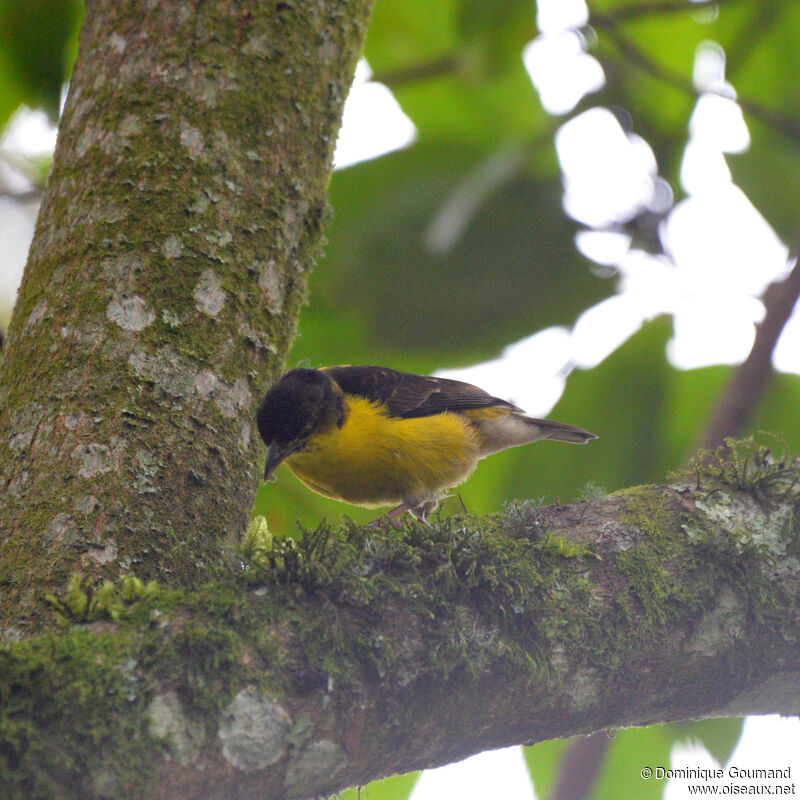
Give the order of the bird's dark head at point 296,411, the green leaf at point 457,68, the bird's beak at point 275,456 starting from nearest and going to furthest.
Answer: the bird's dark head at point 296,411 < the bird's beak at point 275,456 < the green leaf at point 457,68

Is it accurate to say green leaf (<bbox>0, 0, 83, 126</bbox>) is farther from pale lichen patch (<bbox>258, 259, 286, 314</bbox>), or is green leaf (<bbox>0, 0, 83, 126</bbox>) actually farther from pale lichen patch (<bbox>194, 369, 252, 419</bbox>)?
pale lichen patch (<bbox>194, 369, 252, 419</bbox>)

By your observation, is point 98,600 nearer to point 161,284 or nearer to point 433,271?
point 161,284

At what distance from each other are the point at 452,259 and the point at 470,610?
2687 millimetres

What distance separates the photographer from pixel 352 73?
2.92m

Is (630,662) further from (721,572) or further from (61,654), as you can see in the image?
(61,654)

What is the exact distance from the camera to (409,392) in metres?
4.06

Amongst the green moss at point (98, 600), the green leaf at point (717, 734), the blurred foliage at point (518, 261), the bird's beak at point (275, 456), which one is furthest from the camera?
the blurred foliage at point (518, 261)

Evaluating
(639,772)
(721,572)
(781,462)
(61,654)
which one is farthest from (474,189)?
(61,654)

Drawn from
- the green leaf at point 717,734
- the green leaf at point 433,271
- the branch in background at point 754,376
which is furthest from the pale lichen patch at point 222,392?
the green leaf at point 717,734

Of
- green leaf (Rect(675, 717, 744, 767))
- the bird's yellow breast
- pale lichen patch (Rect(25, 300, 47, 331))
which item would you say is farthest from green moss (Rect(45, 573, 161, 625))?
green leaf (Rect(675, 717, 744, 767))

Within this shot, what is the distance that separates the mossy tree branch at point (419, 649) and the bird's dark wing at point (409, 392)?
184cm

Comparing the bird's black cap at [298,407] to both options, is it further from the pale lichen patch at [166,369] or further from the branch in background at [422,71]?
the branch in background at [422,71]

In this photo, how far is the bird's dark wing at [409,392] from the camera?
4.02 m

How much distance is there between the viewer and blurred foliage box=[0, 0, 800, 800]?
13.7 ft
